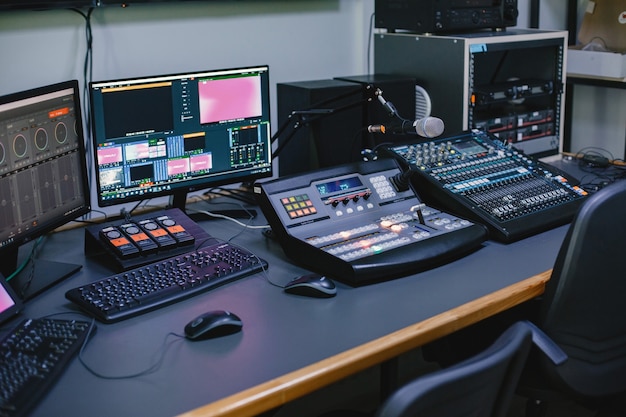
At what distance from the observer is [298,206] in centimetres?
195

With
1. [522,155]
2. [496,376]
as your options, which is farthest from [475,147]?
[496,376]

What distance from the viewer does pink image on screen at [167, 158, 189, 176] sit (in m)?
2.11

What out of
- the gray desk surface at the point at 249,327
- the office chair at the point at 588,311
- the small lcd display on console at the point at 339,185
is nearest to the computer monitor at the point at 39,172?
the gray desk surface at the point at 249,327

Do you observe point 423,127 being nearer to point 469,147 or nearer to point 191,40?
point 469,147

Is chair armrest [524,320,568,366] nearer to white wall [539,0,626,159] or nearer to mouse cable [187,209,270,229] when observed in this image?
mouse cable [187,209,270,229]

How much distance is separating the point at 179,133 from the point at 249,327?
2.41ft

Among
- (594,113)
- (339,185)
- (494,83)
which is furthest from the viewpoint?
(594,113)

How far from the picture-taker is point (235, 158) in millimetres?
2211

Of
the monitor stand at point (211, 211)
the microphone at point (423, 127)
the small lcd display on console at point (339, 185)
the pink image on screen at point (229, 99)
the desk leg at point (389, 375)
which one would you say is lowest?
the desk leg at point (389, 375)

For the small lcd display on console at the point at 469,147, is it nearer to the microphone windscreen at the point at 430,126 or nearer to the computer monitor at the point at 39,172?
the microphone windscreen at the point at 430,126

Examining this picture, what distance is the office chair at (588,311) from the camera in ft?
5.55

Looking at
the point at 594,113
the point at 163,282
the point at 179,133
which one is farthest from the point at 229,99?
the point at 594,113

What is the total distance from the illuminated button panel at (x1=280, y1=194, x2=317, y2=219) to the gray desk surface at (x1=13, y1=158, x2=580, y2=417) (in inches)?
4.3

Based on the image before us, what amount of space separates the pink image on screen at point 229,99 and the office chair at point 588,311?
941 millimetres
